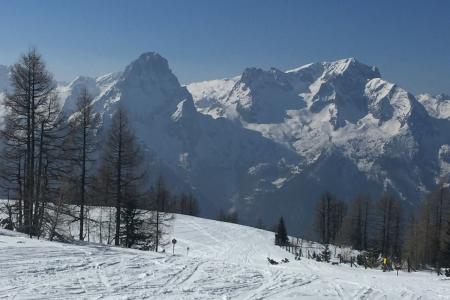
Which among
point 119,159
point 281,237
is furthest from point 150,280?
point 281,237

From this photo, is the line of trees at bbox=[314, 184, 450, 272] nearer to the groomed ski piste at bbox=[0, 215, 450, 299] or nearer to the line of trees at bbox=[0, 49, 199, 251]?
the line of trees at bbox=[0, 49, 199, 251]

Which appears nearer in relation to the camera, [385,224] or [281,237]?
[281,237]

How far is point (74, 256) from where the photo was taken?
19406 mm

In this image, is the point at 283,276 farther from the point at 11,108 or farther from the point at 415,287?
the point at 11,108

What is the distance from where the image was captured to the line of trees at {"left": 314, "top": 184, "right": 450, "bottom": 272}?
58.2 m

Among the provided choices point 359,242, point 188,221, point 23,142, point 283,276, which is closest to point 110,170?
point 23,142

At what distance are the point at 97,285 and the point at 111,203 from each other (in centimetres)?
1831

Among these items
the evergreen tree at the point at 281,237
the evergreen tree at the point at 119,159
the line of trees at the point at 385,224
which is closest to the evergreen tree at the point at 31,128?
the evergreen tree at the point at 119,159

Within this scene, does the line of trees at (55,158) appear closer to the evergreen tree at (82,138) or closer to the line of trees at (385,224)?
the evergreen tree at (82,138)

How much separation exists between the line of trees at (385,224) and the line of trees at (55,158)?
34.9 m

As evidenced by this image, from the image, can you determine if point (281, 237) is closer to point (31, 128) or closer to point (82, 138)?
point (82, 138)

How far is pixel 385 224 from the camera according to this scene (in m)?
72.2

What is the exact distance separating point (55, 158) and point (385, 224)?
5313 cm

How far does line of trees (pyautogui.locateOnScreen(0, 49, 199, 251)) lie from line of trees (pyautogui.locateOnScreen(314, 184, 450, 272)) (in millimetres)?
34949
